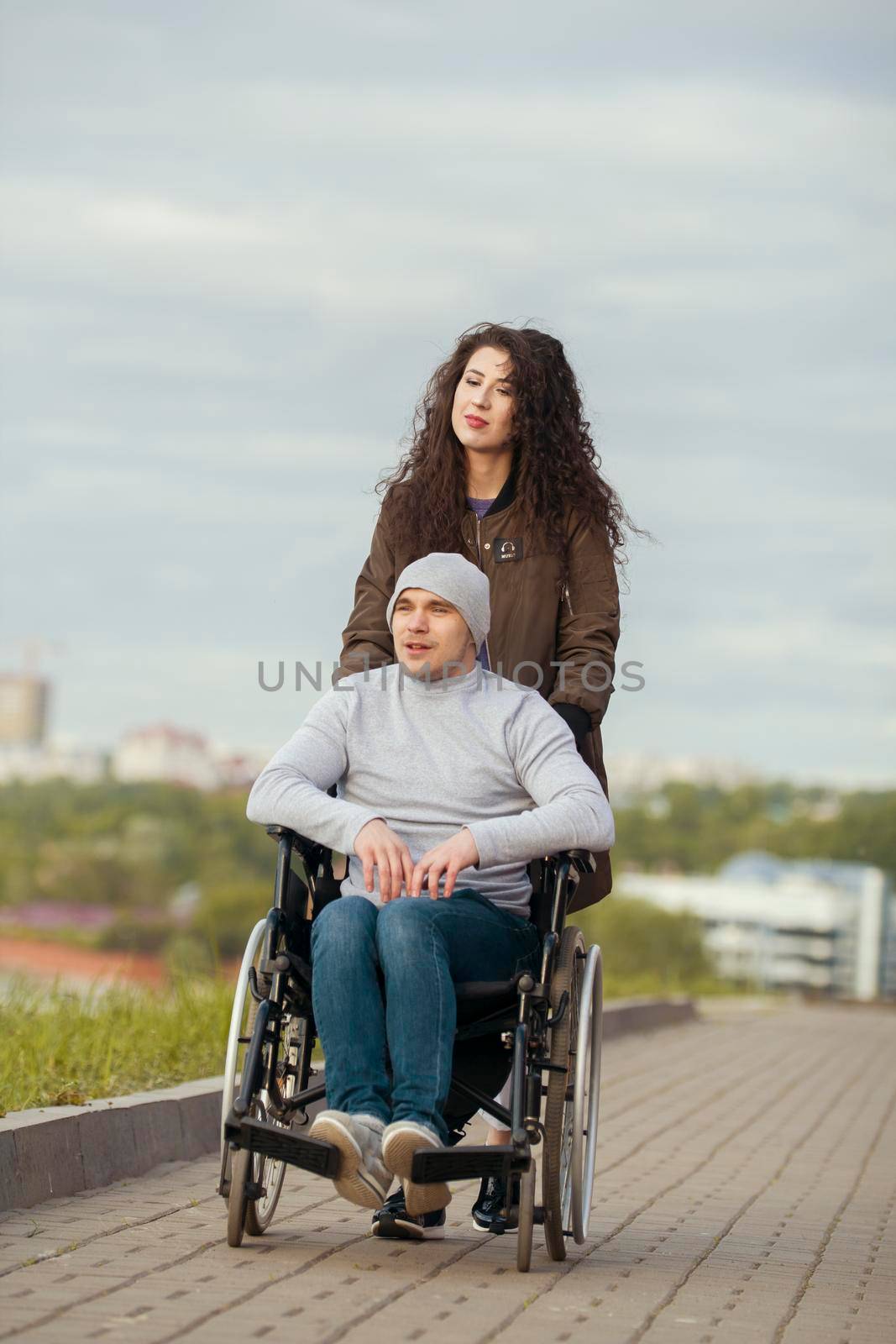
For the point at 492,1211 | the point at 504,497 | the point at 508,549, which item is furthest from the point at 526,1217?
the point at 504,497

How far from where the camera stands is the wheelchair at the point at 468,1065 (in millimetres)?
3791

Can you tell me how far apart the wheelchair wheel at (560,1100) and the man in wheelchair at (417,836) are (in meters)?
0.09

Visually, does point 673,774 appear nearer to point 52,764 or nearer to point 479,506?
point 52,764

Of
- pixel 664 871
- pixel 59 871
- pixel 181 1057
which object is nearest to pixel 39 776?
pixel 59 871

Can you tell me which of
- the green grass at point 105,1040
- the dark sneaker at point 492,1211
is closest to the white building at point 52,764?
the green grass at point 105,1040

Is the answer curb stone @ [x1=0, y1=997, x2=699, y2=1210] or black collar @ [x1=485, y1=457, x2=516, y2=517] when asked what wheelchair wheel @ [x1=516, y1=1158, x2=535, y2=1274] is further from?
black collar @ [x1=485, y1=457, x2=516, y2=517]

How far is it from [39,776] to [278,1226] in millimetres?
114298

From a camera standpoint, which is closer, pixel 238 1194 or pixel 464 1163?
pixel 464 1163

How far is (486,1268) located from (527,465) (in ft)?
6.80

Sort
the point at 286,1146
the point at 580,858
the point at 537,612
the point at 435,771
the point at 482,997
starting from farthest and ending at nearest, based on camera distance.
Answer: the point at 537,612 < the point at 435,771 < the point at 580,858 < the point at 482,997 < the point at 286,1146

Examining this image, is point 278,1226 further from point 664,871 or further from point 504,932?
point 664,871

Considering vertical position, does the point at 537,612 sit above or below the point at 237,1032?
above

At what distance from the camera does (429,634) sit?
443 centimetres

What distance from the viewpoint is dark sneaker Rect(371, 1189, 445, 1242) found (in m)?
4.32
